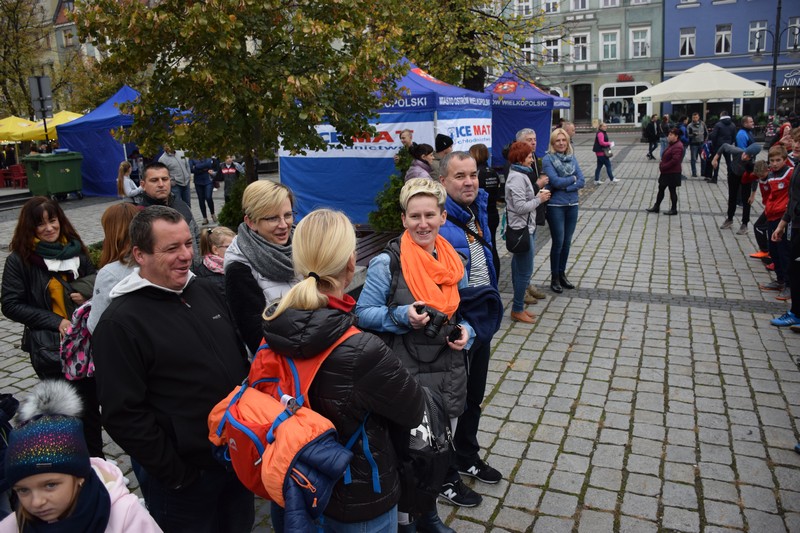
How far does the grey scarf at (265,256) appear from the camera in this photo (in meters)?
3.06

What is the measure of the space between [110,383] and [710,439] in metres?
3.87

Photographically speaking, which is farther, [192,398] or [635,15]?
[635,15]

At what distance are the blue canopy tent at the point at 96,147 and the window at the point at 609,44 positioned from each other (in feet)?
130

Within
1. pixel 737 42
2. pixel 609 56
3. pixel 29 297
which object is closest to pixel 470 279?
pixel 29 297

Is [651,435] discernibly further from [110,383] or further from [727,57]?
[727,57]

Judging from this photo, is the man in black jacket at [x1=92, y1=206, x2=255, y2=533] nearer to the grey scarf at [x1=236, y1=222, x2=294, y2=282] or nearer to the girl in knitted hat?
the girl in knitted hat

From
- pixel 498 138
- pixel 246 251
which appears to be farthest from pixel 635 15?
pixel 246 251

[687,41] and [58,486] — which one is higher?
[687,41]

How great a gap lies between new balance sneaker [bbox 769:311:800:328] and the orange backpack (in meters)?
5.85

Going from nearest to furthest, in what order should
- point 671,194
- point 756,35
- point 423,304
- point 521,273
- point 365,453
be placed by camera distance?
point 365,453
point 423,304
point 521,273
point 671,194
point 756,35

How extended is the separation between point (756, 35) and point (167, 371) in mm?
51406

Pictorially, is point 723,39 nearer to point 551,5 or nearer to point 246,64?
point 551,5

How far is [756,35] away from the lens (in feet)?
143

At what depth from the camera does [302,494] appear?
1916mm
